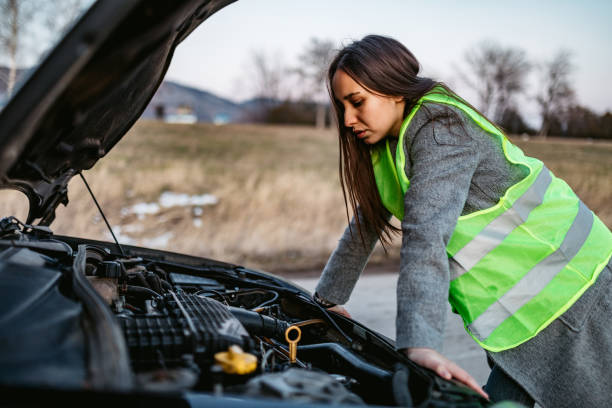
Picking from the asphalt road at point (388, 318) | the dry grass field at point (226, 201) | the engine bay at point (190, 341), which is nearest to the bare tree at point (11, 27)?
the dry grass field at point (226, 201)

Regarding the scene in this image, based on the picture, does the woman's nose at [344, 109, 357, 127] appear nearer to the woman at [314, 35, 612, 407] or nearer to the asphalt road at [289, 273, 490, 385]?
the woman at [314, 35, 612, 407]

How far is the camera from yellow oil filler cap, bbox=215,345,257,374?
4.13ft

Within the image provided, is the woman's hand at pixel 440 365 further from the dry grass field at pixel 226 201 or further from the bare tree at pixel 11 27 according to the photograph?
the bare tree at pixel 11 27

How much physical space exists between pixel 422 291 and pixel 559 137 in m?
34.1

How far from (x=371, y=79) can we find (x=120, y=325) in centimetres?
114

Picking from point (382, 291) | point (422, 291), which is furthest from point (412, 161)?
point (382, 291)

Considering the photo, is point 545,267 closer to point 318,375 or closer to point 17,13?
point 318,375

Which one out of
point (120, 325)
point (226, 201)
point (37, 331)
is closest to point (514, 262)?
point (120, 325)

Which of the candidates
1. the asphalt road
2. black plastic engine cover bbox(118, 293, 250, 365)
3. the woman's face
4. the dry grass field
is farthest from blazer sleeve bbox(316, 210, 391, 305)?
the dry grass field

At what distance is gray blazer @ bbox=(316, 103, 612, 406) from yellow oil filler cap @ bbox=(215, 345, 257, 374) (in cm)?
46

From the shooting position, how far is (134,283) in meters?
2.13

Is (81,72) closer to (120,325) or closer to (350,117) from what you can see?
(120,325)

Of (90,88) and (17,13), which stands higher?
(17,13)

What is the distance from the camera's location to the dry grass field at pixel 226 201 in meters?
8.01
